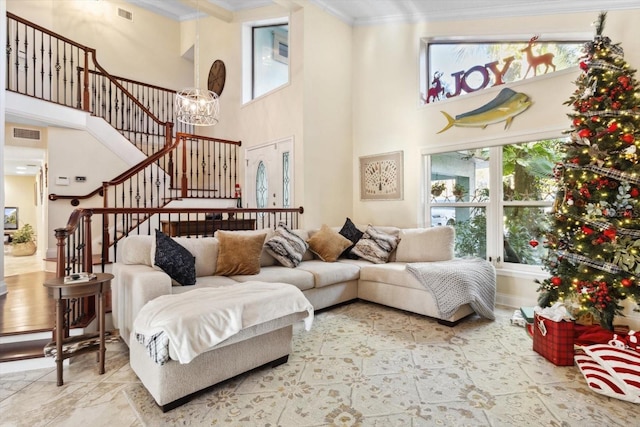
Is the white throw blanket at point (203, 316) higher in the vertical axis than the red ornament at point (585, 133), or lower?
lower

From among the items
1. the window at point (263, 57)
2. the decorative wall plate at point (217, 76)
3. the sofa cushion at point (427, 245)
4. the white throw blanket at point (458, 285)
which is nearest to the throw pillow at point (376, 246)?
the sofa cushion at point (427, 245)

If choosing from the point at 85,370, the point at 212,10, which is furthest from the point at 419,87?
the point at 85,370

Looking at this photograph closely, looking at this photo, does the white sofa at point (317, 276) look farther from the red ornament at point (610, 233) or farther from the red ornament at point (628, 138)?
the red ornament at point (628, 138)

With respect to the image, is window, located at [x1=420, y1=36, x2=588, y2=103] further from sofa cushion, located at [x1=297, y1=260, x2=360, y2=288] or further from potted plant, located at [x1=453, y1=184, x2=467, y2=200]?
sofa cushion, located at [x1=297, y1=260, x2=360, y2=288]

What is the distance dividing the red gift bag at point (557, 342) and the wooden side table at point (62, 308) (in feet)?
11.0

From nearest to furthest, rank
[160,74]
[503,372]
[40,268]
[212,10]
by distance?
[503,372], [40,268], [212,10], [160,74]

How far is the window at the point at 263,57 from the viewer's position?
590cm

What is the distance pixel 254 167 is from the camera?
20.0ft

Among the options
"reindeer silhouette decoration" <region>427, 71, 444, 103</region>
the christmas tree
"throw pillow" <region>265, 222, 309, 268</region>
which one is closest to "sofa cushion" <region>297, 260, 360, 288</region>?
"throw pillow" <region>265, 222, 309, 268</region>

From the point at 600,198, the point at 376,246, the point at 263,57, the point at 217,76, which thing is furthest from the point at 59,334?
the point at 217,76

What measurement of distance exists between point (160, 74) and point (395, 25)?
5.98m

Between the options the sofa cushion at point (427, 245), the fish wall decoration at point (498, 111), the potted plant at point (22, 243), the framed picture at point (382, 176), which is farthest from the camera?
the potted plant at point (22, 243)

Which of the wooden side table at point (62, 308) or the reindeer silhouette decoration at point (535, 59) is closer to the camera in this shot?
the wooden side table at point (62, 308)

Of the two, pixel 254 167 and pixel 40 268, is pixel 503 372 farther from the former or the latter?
pixel 40 268
